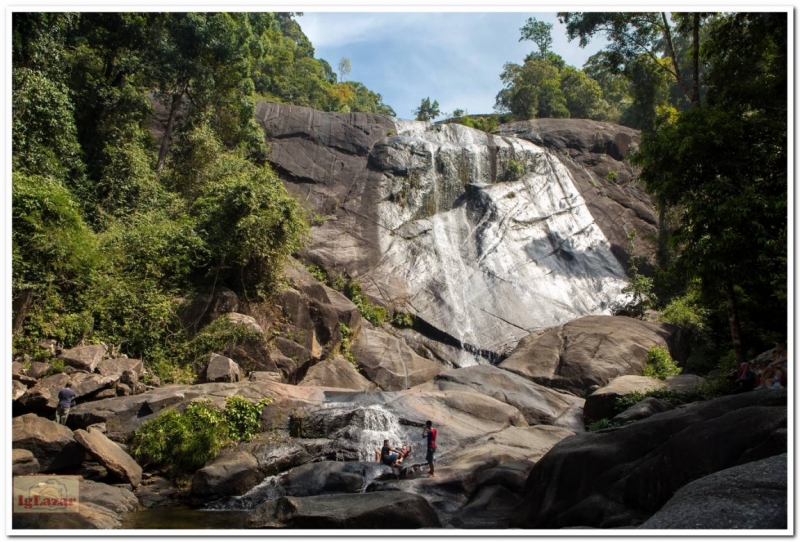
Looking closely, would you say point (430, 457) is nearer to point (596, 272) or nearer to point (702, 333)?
point (702, 333)

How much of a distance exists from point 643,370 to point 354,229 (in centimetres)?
1399

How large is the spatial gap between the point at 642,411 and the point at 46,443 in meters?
11.6

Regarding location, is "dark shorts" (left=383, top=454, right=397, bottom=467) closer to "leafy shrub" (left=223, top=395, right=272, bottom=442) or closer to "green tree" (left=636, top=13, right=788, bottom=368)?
"leafy shrub" (left=223, top=395, right=272, bottom=442)

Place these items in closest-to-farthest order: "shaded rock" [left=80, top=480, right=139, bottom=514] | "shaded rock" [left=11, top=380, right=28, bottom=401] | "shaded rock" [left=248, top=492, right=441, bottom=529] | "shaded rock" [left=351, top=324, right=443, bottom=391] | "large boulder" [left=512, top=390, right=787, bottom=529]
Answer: "large boulder" [left=512, top=390, right=787, bottom=529], "shaded rock" [left=248, top=492, right=441, bottom=529], "shaded rock" [left=80, top=480, right=139, bottom=514], "shaded rock" [left=11, top=380, right=28, bottom=401], "shaded rock" [left=351, top=324, right=443, bottom=391]

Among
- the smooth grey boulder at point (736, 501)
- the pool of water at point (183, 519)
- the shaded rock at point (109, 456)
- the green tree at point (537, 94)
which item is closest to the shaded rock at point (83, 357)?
the shaded rock at point (109, 456)

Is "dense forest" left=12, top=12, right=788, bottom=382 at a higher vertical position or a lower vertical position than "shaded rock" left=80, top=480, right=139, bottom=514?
higher

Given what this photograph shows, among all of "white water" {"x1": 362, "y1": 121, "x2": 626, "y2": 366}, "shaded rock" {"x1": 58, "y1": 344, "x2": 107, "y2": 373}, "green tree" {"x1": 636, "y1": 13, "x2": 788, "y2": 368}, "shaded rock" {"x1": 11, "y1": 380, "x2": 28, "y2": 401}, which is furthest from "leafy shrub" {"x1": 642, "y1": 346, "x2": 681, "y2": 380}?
"shaded rock" {"x1": 11, "y1": 380, "x2": 28, "y2": 401}

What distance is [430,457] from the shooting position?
1079 centimetres

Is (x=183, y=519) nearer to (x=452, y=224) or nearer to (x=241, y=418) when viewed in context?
(x=241, y=418)

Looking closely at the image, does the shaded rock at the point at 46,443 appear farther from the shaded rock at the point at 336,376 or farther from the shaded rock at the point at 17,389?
the shaded rock at the point at 336,376

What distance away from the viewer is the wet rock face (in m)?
24.0

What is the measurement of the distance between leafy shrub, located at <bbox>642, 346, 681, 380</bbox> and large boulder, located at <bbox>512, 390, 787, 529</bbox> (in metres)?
10.3

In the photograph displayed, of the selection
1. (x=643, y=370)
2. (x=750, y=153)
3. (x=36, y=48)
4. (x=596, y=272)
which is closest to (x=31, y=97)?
(x=36, y=48)
